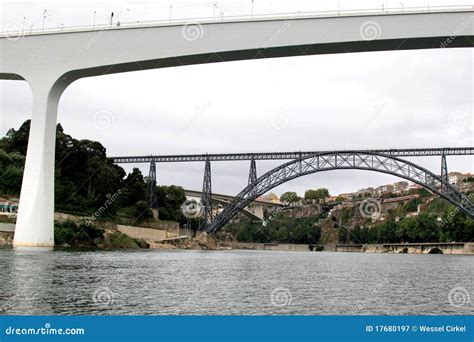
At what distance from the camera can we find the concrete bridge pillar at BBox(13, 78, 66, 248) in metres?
23.9

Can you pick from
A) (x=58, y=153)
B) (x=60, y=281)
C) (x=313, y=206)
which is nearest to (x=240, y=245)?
(x=313, y=206)

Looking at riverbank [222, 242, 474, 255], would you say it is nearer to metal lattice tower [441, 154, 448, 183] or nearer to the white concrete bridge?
metal lattice tower [441, 154, 448, 183]

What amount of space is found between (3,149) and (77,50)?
20853mm

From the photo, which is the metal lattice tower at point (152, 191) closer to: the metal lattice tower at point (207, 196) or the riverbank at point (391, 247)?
the metal lattice tower at point (207, 196)

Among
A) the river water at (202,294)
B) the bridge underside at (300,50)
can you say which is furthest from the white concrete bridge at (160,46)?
the river water at (202,294)

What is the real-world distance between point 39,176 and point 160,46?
7959 mm

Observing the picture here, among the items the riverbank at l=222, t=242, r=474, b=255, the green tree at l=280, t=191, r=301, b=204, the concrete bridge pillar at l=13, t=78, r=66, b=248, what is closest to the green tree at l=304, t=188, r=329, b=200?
the green tree at l=280, t=191, r=301, b=204

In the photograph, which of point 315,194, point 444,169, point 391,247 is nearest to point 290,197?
point 315,194

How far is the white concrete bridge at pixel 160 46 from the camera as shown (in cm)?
1953

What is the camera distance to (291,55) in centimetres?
2125

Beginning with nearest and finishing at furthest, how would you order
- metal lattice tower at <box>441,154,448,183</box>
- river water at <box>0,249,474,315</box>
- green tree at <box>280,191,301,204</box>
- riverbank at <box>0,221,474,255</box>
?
river water at <box>0,249,474,315</box> < riverbank at <box>0,221,474,255</box> < metal lattice tower at <box>441,154,448,183</box> < green tree at <box>280,191,301,204</box>

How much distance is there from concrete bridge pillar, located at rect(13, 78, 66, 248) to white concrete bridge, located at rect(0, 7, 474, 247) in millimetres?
43
